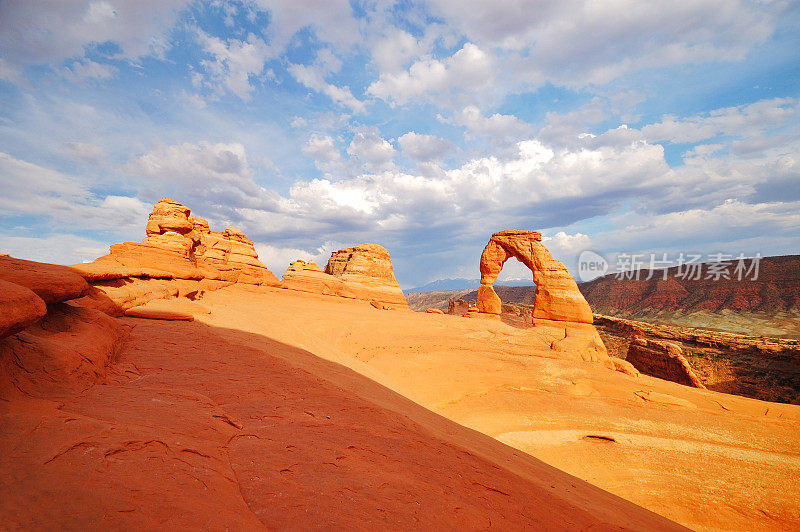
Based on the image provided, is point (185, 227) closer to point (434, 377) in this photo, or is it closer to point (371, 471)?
point (434, 377)

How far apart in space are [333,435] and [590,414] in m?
8.14

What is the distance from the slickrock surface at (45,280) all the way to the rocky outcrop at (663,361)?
94.3 ft

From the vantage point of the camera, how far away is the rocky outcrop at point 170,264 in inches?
438

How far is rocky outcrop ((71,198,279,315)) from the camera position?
11123 millimetres

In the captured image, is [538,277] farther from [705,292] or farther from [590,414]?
[705,292]

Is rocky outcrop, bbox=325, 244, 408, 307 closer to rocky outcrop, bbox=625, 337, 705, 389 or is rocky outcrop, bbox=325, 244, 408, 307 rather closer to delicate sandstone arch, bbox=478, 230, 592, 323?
delicate sandstone arch, bbox=478, 230, 592, 323

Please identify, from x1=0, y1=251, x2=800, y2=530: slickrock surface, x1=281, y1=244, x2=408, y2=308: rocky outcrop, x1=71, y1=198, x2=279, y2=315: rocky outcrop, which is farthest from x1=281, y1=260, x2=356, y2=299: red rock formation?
x1=0, y1=251, x2=800, y2=530: slickrock surface

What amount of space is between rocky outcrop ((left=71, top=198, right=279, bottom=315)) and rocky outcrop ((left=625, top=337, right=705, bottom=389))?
95.0ft

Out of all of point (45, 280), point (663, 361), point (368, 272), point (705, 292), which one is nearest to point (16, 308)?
point (45, 280)

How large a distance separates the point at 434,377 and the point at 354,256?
25.8 metres

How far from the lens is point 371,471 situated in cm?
304

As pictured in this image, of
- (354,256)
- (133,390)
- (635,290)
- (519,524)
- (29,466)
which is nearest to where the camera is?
(29,466)

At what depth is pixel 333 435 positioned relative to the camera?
366 cm

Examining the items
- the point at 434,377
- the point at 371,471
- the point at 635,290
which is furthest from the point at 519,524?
the point at 635,290
